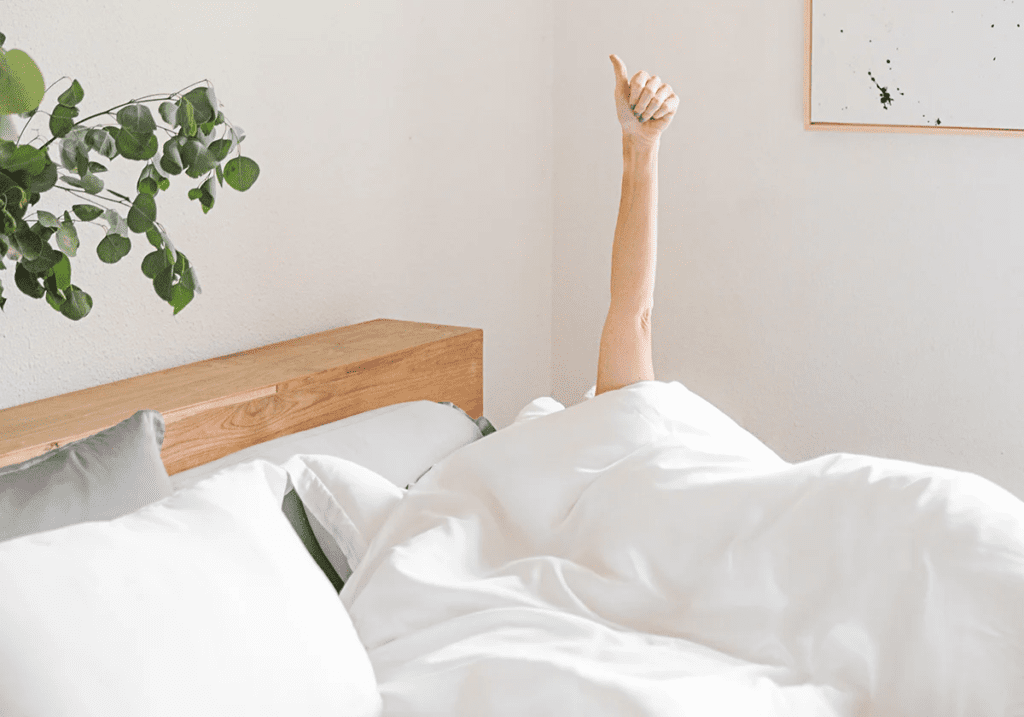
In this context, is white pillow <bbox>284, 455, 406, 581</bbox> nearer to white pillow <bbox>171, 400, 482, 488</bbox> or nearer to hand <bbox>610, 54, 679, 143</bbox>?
white pillow <bbox>171, 400, 482, 488</bbox>

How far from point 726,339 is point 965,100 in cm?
93

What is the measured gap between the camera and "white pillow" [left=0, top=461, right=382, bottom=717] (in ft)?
3.23

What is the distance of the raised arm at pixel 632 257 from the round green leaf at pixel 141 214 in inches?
40.8

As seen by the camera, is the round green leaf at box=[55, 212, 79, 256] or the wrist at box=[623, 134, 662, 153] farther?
the wrist at box=[623, 134, 662, 153]

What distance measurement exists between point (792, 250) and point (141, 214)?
7.28 ft

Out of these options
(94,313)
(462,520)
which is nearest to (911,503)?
(462,520)

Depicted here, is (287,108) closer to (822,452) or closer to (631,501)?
(631,501)

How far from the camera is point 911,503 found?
1.37 meters

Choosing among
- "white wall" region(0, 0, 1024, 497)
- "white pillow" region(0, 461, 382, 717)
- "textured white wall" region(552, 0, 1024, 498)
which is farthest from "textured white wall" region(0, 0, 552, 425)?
"white pillow" region(0, 461, 382, 717)

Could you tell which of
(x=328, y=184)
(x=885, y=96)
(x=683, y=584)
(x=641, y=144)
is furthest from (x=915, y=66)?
(x=683, y=584)

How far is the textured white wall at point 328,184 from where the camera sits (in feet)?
6.81

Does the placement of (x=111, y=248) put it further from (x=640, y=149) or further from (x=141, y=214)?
(x=640, y=149)

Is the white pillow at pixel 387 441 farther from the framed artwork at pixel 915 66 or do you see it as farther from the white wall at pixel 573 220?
the framed artwork at pixel 915 66

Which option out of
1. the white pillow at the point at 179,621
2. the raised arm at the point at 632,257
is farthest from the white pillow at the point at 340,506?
the raised arm at the point at 632,257
